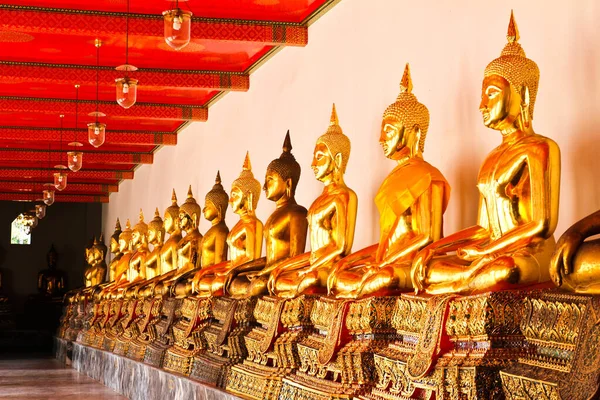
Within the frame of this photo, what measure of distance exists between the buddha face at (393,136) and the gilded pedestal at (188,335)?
8.42ft

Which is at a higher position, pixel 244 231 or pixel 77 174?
pixel 77 174

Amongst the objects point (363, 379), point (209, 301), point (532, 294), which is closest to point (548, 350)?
point (532, 294)

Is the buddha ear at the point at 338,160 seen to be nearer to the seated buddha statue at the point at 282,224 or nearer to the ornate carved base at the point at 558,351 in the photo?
the seated buddha statue at the point at 282,224

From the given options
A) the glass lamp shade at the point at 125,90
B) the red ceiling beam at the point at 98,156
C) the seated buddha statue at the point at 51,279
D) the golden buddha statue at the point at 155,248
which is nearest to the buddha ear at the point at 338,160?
the glass lamp shade at the point at 125,90

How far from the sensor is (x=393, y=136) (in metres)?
4.75

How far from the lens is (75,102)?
1052cm

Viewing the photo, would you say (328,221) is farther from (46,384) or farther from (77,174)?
(77,174)

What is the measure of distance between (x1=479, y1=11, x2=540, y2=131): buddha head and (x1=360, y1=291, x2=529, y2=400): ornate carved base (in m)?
0.83

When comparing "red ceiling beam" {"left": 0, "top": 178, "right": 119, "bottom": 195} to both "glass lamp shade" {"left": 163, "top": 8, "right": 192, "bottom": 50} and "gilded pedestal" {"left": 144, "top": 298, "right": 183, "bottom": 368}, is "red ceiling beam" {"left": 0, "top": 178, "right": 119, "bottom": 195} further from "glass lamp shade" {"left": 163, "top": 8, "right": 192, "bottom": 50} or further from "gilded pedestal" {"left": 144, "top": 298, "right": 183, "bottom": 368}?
"glass lamp shade" {"left": 163, "top": 8, "right": 192, "bottom": 50}

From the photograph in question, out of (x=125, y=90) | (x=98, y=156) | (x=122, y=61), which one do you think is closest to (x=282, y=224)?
(x=125, y=90)

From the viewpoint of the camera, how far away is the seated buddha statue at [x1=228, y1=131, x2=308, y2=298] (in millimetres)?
6254

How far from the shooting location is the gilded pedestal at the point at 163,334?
7.83 metres

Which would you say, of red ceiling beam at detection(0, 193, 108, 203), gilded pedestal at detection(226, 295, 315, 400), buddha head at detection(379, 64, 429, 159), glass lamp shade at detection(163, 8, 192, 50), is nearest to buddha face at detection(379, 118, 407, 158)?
buddha head at detection(379, 64, 429, 159)

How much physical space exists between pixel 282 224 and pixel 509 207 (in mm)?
2557
